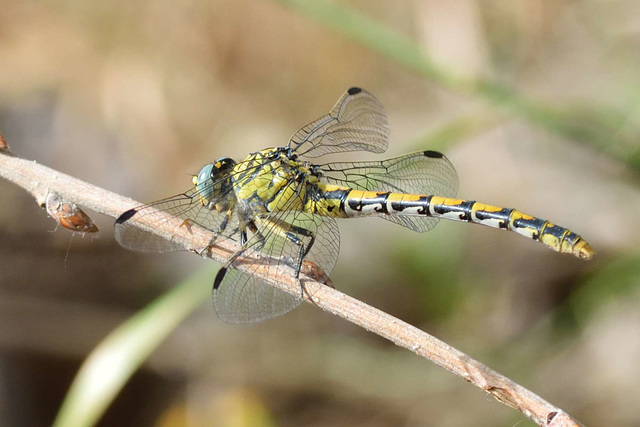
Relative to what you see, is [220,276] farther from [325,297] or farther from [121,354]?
[121,354]

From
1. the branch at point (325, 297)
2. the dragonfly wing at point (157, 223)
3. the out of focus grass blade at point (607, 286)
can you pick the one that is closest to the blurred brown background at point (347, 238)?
the out of focus grass blade at point (607, 286)

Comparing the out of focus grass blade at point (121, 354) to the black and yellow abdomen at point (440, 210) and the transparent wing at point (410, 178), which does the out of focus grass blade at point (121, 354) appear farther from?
the transparent wing at point (410, 178)

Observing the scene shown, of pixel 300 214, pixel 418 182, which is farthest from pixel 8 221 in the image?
pixel 418 182

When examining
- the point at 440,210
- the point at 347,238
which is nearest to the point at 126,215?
the point at 440,210

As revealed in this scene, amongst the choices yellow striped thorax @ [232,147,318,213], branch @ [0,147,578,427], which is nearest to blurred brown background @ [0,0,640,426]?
yellow striped thorax @ [232,147,318,213]

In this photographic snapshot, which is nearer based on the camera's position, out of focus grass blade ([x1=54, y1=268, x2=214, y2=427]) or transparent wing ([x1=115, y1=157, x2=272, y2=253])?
transparent wing ([x1=115, y1=157, x2=272, y2=253])

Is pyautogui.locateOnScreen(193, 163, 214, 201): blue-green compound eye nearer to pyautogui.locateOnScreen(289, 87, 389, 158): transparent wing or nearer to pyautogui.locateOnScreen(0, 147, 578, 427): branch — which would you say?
pyautogui.locateOnScreen(0, 147, 578, 427): branch

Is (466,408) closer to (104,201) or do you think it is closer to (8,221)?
(104,201)
